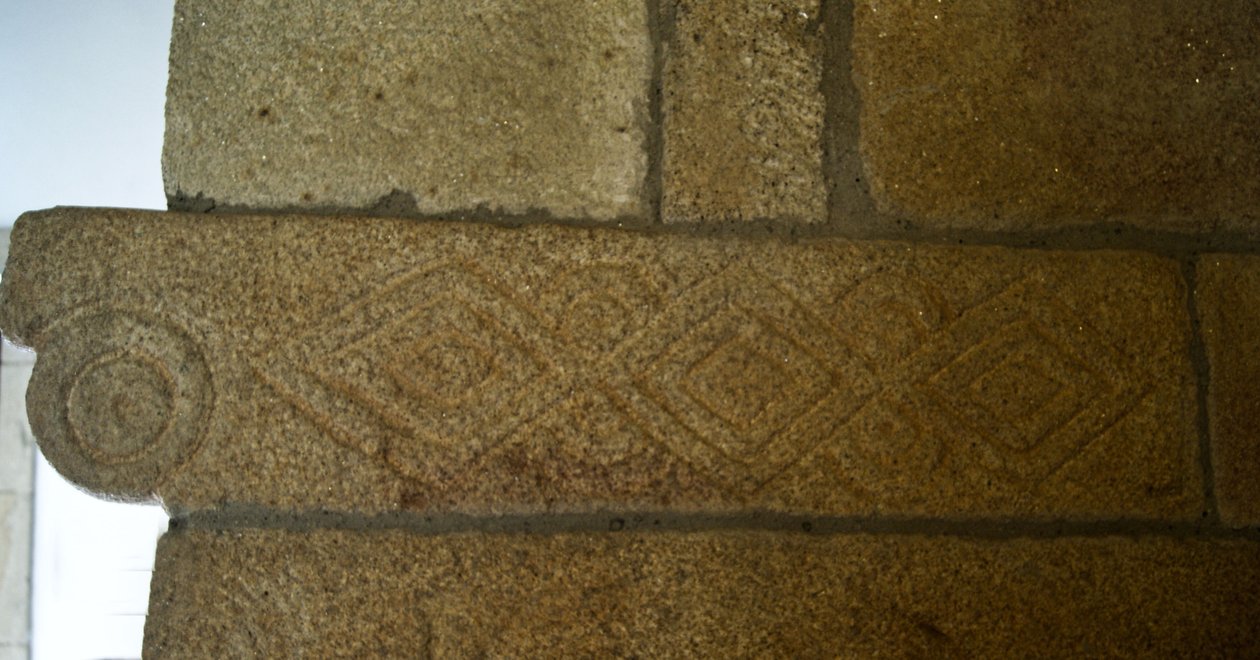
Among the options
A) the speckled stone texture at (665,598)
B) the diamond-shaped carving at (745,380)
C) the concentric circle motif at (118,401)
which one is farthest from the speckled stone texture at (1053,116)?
the concentric circle motif at (118,401)

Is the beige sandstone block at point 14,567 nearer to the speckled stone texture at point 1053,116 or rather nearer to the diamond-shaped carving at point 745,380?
the diamond-shaped carving at point 745,380

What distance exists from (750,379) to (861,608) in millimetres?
392

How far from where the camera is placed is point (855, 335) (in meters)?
1.51

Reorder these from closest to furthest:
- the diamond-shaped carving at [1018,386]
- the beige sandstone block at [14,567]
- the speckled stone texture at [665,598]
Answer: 1. the speckled stone texture at [665,598]
2. the diamond-shaped carving at [1018,386]
3. the beige sandstone block at [14,567]

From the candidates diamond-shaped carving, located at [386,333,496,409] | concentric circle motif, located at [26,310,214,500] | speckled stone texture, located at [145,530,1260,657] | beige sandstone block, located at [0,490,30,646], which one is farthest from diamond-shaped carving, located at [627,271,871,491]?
beige sandstone block, located at [0,490,30,646]

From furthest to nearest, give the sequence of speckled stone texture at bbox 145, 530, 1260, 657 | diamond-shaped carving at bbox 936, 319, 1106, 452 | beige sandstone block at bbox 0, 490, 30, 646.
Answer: beige sandstone block at bbox 0, 490, 30, 646, diamond-shaped carving at bbox 936, 319, 1106, 452, speckled stone texture at bbox 145, 530, 1260, 657

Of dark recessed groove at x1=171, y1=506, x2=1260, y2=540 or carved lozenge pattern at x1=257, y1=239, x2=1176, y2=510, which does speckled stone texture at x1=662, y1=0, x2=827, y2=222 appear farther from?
dark recessed groove at x1=171, y1=506, x2=1260, y2=540

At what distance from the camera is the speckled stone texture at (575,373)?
142cm

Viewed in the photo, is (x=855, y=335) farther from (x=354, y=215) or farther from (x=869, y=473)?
(x=354, y=215)

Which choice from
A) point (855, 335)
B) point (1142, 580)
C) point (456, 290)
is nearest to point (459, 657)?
point (456, 290)

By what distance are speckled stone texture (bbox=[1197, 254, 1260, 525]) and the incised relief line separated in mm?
159

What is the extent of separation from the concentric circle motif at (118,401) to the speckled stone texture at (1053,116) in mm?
1158

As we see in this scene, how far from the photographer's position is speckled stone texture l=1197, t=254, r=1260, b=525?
5.11ft

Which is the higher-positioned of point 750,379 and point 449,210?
point 449,210
